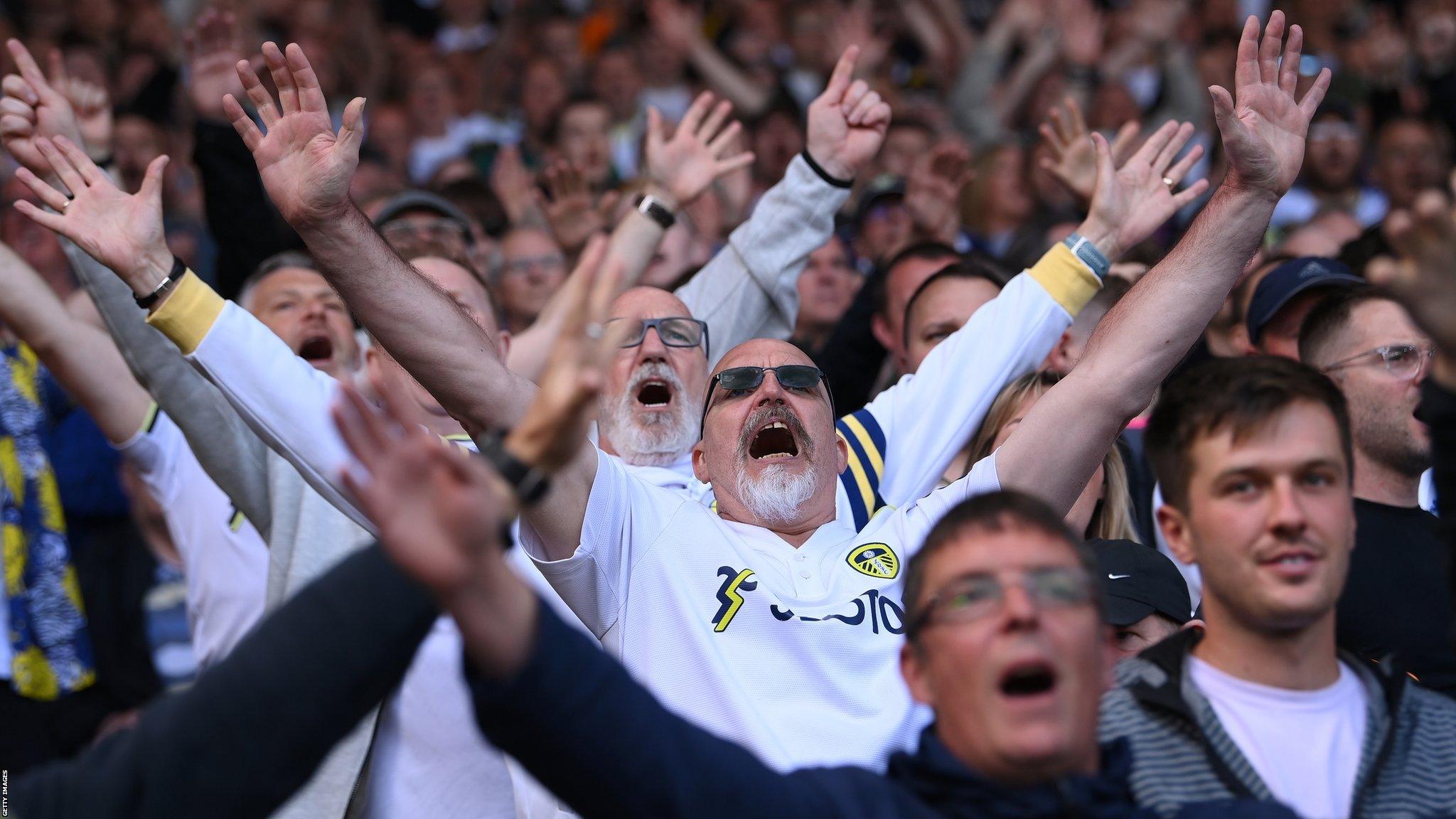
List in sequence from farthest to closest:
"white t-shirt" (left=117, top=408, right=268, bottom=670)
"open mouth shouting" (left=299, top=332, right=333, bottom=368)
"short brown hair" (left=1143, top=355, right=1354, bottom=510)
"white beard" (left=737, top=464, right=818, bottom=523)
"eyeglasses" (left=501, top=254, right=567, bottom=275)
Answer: "eyeglasses" (left=501, top=254, right=567, bottom=275) → "open mouth shouting" (left=299, top=332, right=333, bottom=368) → "white t-shirt" (left=117, top=408, right=268, bottom=670) → "white beard" (left=737, top=464, right=818, bottom=523) → "short brown hair" (left=1143, top=355, right=1354, bottom=510)

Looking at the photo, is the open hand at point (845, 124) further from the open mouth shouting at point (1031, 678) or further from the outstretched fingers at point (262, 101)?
the open mouth shouting at point (1031, 678)

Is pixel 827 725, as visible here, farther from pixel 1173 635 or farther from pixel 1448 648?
pixel 1448 648

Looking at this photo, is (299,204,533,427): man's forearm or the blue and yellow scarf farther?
the blue and yellow scarf

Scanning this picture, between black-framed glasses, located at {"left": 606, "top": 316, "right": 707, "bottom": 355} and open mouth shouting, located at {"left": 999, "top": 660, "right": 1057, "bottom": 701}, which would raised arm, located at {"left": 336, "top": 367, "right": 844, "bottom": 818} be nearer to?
open mouth shouting, located at {"left": 999, "top": 660, "right": 1057, "bottom": 701}

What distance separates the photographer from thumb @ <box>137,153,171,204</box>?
12.5 feet

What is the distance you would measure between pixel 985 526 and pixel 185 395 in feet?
8.05

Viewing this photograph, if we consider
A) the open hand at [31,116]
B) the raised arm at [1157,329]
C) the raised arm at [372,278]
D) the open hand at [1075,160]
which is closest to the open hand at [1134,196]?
the raised arm at [1157,329]

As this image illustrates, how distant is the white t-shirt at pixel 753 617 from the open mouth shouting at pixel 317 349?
4.74 ft

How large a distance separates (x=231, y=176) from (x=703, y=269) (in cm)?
167

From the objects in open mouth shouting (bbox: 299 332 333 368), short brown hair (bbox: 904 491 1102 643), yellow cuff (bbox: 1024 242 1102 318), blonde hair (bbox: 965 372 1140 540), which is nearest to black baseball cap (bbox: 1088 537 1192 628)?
blonde hair (bbox: 965 372 1140 540)

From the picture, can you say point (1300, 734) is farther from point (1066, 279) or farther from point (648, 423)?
point (648, 423)

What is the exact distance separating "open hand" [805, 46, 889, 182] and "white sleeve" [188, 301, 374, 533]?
7.17ft

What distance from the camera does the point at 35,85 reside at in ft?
14.3

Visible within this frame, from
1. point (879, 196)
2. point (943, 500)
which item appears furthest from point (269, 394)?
point (879, 196)
